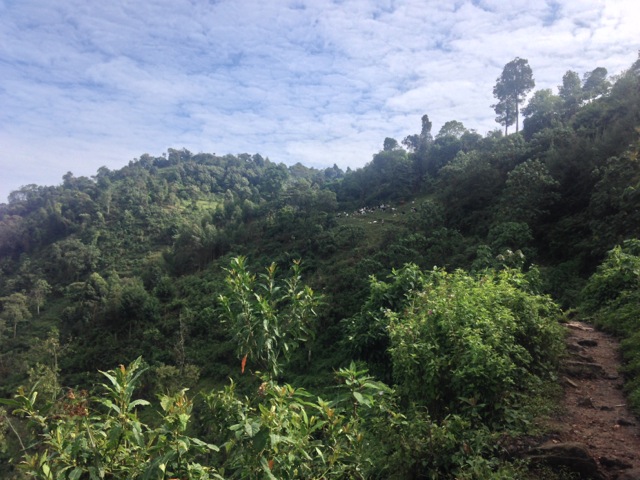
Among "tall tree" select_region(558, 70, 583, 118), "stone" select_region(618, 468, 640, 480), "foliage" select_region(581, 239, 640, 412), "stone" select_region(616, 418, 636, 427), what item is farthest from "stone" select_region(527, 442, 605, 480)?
"tall tree" select_region(558, 70, 583, 118)

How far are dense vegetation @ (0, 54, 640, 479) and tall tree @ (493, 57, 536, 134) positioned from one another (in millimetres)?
244

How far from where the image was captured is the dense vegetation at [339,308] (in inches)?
95.0

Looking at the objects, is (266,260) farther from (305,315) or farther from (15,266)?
(15,266)

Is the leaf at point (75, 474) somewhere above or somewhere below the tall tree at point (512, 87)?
below

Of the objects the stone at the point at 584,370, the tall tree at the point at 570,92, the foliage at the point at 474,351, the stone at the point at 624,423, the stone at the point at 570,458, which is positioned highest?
the tall tree at the point at 570,92

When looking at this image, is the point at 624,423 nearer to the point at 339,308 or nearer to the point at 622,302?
the point at 622,302

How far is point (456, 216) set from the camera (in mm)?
25781

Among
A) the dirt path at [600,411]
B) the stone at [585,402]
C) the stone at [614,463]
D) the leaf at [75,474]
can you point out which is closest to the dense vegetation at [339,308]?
the leaf at [75,474]

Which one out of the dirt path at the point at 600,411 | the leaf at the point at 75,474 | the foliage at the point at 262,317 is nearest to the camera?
the leaf at the point at 75,474

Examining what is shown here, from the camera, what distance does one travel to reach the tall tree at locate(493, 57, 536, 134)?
44000mm

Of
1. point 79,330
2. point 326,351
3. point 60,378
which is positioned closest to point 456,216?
point 326,351

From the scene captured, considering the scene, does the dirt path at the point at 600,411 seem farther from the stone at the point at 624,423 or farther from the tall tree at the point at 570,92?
the tall tree at the point at 570,92

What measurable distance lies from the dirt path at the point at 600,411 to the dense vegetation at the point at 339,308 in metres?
0.27

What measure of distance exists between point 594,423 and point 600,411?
0.32 m
